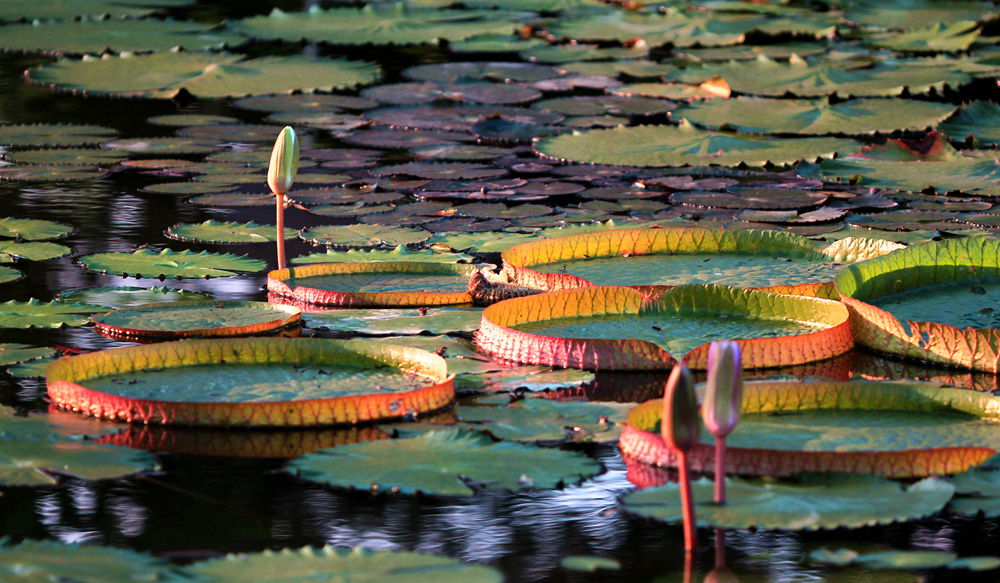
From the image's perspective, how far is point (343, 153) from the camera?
23.0 feet

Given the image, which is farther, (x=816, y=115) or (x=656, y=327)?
(x=816, y=115)

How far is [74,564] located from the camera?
2.46 meters

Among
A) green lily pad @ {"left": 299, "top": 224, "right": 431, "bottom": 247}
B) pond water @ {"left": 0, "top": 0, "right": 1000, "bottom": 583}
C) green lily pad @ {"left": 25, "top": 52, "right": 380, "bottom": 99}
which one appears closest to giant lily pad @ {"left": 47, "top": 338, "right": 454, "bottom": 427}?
pond water @ {"left": 0, "top": 0, "right": 1000, "bottom": 583}

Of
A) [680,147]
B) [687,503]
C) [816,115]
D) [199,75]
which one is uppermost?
[199,75]

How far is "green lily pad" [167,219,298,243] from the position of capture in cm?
536

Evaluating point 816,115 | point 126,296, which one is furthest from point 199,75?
point 126,296

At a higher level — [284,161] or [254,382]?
[284,161]

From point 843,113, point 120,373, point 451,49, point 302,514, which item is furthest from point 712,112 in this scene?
point 302,514

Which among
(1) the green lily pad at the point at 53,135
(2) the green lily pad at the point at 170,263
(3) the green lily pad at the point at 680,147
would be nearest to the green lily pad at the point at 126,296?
(2) the green lily pad at the point at 170,263

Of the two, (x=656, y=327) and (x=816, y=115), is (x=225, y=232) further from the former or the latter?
(x=816, y=115)

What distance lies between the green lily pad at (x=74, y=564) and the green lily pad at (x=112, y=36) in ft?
25.1

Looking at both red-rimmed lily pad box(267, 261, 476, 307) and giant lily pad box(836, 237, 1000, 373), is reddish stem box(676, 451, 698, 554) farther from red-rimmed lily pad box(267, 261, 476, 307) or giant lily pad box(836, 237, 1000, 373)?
red-rimmed lily pad box(267, 261, 476, 307)

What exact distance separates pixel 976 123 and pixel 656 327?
13.3 ft

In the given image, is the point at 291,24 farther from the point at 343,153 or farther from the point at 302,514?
the point at 302,514
